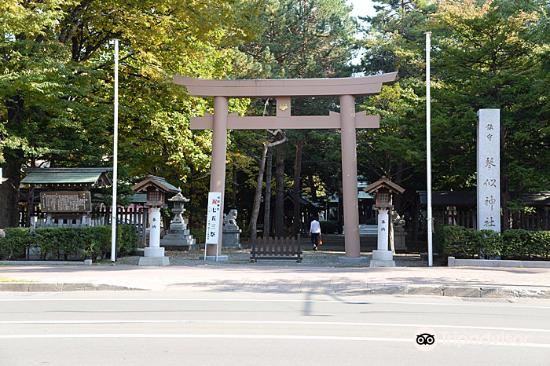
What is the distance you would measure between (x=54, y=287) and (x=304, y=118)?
37.0 ft

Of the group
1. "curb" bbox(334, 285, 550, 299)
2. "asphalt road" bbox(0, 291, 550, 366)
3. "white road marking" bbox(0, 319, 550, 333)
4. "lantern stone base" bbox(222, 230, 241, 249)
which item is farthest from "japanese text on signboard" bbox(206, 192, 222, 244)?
"white road marking" bbox(0, 319, 550, 333)

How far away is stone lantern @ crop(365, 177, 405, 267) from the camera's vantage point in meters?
20.1

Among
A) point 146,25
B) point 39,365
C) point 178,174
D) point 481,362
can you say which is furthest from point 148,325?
point 178,174

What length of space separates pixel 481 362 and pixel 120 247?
18249mm

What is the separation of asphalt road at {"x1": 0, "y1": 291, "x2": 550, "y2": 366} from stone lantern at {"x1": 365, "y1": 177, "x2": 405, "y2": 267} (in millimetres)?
7659

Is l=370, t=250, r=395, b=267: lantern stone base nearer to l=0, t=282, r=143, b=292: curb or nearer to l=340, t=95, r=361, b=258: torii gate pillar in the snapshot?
l=340, t=95, r=361, b=258: torii gate pillar

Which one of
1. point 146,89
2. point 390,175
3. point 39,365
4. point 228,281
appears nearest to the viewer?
point 39,365

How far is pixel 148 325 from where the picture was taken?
8641 millimetres

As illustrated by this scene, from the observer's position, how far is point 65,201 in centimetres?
2233

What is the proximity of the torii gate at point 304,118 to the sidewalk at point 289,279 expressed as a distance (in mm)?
3058

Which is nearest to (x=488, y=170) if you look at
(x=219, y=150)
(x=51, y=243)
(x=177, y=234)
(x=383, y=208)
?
(x=383, y=208)

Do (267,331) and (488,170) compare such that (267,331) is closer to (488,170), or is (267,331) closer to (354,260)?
(354,260)

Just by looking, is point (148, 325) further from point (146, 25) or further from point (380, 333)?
point (146, 25)

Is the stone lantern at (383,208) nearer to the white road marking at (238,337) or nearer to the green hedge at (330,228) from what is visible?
the white road marking at (238,337)
